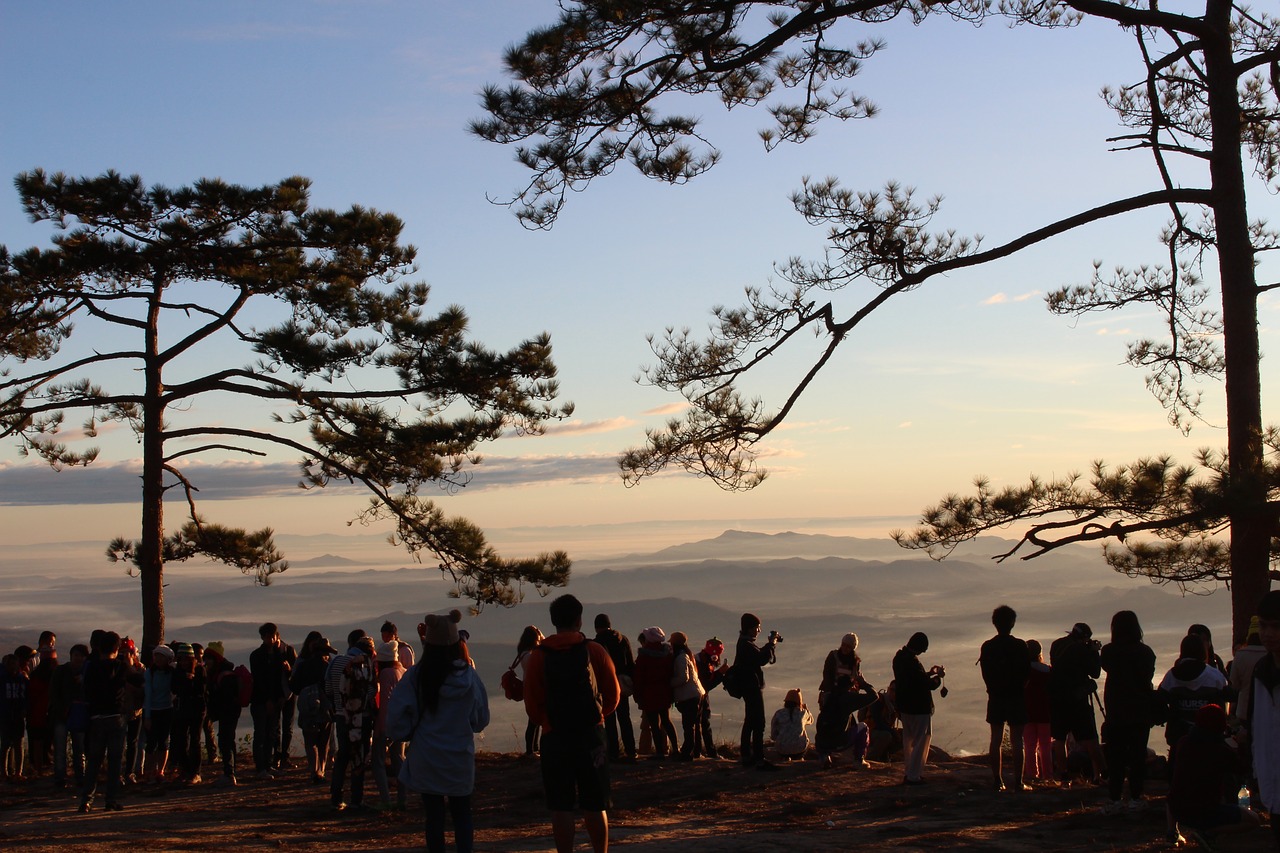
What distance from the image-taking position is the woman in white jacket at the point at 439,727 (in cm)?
570

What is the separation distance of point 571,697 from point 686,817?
325 centimetres

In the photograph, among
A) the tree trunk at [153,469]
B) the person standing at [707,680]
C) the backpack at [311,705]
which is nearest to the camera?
the backpack at [311,705]

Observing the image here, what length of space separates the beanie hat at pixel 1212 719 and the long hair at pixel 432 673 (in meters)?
4.22

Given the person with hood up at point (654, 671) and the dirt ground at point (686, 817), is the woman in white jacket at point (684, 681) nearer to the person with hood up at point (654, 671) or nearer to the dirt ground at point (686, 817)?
the person with hood up at point (654, 671)

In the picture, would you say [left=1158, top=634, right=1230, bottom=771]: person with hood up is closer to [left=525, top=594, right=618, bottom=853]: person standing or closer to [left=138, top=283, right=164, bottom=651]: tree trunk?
[left=525, top=594, right=618, bottom=853]: person standing

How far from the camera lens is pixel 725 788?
9.40 meters

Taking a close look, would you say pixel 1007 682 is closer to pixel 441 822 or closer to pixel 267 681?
pixel 441 822

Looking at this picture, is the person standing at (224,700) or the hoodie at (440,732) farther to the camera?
the person standing at (224,700)

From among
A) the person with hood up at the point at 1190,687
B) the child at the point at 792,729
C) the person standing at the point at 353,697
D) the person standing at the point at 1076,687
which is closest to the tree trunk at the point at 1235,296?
the person standing at the point at 1076,687

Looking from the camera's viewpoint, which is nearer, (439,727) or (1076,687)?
(439,727)

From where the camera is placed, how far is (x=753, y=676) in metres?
10.1

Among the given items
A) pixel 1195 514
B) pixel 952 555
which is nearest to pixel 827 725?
pixel 952 555

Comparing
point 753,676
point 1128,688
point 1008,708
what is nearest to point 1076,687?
point 1008,708

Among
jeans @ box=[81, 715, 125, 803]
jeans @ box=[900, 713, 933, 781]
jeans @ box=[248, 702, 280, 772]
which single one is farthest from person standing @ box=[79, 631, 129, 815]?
jeans @ box=[900, 713, 933, 781]
